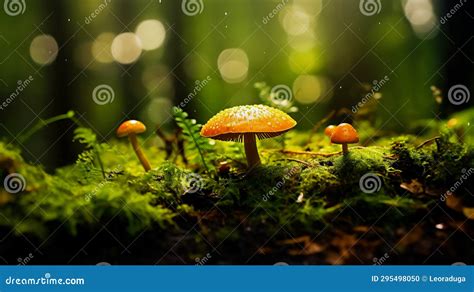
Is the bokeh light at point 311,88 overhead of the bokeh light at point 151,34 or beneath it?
overhead

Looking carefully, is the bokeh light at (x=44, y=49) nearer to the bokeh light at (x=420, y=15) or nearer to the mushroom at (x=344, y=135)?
the mushroom at (x=344, y=135)

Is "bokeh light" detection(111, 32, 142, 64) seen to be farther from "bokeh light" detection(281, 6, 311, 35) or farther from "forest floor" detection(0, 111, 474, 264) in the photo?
"forest floor" detection(0, 111, 474, 264)

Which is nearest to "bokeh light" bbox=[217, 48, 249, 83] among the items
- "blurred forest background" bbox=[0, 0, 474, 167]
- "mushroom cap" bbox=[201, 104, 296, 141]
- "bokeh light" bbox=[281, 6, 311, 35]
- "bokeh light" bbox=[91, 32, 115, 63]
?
"blurred forest background" bbox=[0, 0, 474, 167]

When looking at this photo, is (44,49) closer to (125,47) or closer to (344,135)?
(125,47)

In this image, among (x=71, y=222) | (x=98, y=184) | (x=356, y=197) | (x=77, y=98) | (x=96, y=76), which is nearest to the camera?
(x=71, y=222)

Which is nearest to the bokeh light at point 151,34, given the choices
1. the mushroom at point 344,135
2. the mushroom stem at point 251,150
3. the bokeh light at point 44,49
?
the bokeh light at point 44,49

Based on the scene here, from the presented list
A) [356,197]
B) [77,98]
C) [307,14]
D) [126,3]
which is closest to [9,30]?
[77,98]
